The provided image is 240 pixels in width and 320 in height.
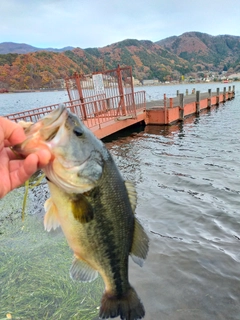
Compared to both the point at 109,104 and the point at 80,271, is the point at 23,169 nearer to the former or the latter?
the point at 80,271

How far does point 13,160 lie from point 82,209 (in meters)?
0.63

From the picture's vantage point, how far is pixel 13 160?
5.91ft

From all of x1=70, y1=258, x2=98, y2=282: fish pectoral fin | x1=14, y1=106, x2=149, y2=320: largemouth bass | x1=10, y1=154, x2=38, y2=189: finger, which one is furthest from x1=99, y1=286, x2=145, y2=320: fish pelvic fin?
x1=10, y1=154, x2=38, y2=189: finger

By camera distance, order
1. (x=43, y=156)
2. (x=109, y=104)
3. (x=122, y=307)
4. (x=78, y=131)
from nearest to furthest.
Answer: (x=43, y=156) < (x=78, y=131) < (x=122, y=307) < (x=109, y=104)

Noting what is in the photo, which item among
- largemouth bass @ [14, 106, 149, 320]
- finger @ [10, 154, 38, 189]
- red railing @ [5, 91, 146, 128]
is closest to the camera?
finger @ [10, 154, 38, 189]

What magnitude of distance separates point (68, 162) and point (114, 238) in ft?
2.67

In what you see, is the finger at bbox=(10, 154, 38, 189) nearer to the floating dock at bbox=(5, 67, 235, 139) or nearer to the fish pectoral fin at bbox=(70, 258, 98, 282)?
the fish pectoral fin at bbox=(70, 258, 98, 282)

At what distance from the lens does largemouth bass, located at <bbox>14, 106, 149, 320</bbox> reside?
5.31ft

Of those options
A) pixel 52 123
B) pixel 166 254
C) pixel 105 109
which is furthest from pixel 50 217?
pixel 105 109

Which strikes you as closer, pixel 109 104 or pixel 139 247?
pixel 139 247

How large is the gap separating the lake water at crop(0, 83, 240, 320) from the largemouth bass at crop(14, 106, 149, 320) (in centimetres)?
192

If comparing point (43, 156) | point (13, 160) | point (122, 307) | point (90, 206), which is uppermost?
point (43, 156)

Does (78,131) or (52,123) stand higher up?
(52,123)

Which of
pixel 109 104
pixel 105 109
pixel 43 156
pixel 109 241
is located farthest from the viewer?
pixel 105 109
